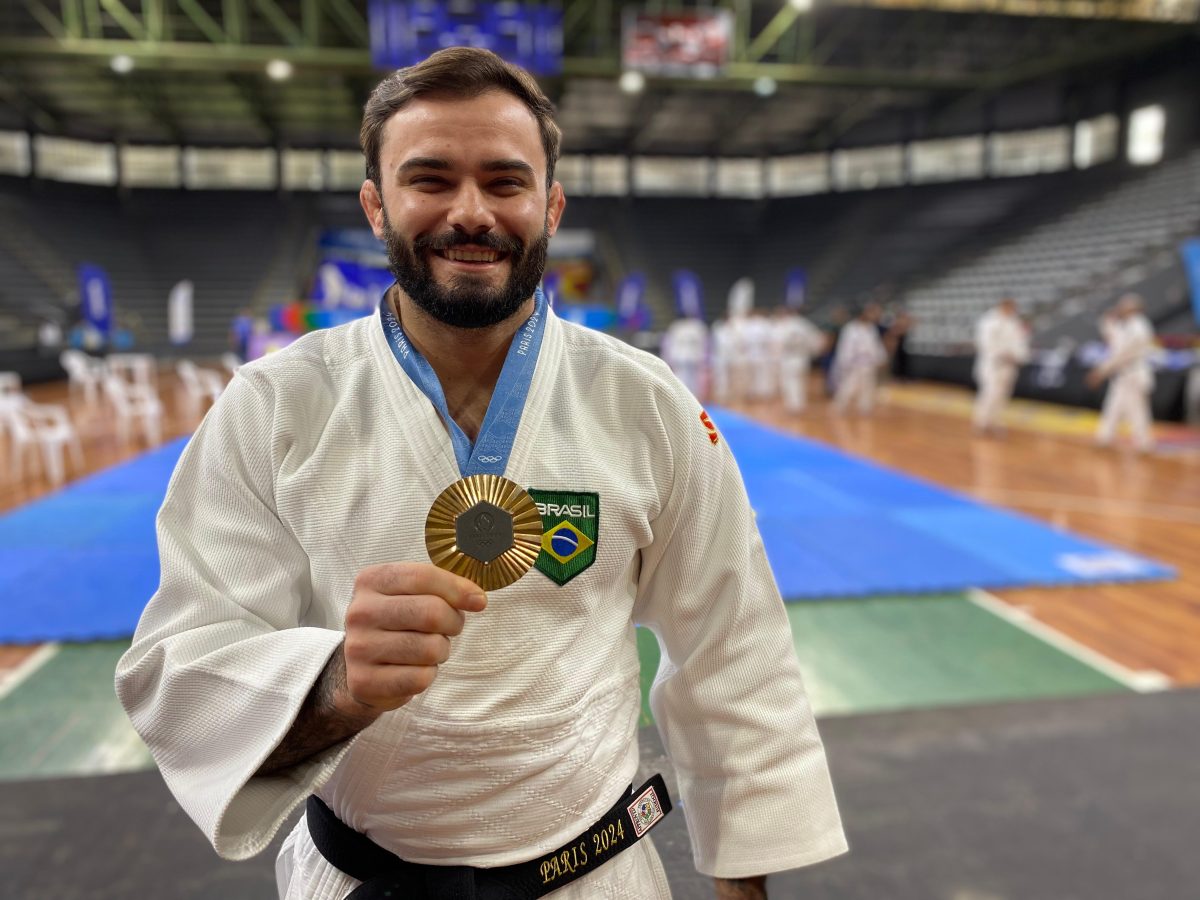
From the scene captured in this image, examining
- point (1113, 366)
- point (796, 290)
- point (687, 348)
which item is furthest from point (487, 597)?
point (796, 290)

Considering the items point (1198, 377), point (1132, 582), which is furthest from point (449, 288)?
point (1198, 377)

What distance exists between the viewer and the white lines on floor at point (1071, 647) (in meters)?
3.09

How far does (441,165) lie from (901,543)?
4320 mm

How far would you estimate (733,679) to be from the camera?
3.42ft

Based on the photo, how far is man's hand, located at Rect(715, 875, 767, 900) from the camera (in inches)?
41.7

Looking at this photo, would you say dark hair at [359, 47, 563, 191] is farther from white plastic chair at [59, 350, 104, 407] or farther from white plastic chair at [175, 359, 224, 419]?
white plastic chair at [59, 350, 104, 407]

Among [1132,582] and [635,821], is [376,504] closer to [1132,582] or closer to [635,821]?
[635,821]

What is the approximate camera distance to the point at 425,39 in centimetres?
1091

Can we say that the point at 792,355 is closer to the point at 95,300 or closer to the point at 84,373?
the point at 95,300

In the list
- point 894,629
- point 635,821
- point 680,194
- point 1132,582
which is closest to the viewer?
point 635,821

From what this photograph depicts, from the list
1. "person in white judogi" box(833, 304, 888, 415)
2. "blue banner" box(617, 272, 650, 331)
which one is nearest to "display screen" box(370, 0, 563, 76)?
"blue banner" box(617, 272, 650, 331)

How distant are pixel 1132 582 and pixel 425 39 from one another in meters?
9.97

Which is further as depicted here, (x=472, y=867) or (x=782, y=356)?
(x=782, y=356)

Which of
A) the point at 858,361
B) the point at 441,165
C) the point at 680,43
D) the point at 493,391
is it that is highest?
the point at 680,43
